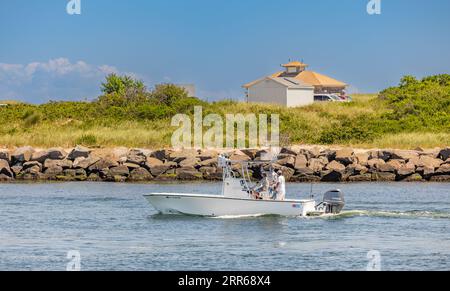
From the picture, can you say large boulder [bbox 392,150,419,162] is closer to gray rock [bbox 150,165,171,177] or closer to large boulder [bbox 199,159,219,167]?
large boulder [bbox 199,159,219,167]

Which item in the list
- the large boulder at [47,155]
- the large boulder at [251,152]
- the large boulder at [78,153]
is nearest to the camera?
the large boulder at [251,152]

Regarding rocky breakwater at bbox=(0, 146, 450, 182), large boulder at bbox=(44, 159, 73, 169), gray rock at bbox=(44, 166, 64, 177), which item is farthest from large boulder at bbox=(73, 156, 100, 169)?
gray rock at bbox=(44, 166, 64, 177)

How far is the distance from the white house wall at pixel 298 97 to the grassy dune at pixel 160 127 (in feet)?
18.6

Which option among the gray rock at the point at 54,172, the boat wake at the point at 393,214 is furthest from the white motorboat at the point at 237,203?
the gray rock at the point at 54,172

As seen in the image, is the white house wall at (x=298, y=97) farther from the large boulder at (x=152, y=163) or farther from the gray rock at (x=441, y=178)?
the gray rock at (x=441, y=178)

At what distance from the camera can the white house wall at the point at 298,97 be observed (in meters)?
75.8

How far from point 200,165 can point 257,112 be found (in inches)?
735

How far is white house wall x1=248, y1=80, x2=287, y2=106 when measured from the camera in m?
76.1

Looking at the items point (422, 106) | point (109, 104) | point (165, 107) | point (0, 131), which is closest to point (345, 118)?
point (422, 106)
